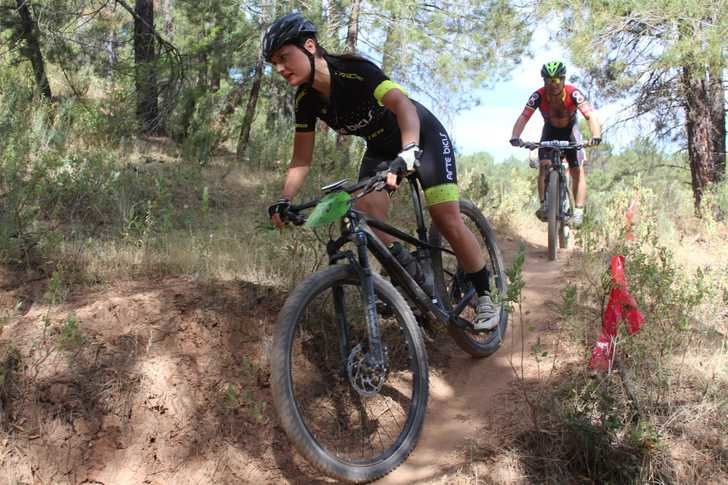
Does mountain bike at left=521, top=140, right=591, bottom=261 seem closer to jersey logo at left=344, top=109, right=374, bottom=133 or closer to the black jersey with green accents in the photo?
the black jersey with green accents

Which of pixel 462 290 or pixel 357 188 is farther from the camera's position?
pixel 462 290

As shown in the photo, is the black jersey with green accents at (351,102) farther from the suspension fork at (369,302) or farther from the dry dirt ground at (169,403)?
the dry dirt ground at (169,403)

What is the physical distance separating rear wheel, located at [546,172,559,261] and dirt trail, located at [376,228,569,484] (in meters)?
1.73

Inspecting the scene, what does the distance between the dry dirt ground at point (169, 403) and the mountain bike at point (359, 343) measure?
226mm

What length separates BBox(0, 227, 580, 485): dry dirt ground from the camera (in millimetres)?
3059

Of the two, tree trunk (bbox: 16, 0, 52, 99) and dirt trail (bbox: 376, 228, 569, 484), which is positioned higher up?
tree trunk (bbox: 16, 0, 52, 99)

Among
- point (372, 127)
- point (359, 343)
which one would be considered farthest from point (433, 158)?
point (359, 343)

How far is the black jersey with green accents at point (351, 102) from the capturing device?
11.1ft

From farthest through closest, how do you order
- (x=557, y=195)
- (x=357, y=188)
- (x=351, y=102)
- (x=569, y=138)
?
1. (x=569, y=138)
2. (x=557, y=195)
3. (x=351, y=102)
4. (x=357, y=188)

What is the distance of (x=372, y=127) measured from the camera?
3748mm

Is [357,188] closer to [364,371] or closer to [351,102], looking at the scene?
[351,102]

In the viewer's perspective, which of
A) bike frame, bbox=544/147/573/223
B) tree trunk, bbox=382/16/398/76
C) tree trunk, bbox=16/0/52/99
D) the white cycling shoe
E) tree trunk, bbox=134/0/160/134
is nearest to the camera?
the white cycling shoe

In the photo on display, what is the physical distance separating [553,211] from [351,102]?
413cm

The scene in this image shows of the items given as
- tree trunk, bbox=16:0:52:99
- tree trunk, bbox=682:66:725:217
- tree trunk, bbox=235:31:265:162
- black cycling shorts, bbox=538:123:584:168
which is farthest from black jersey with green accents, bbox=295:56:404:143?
tree trunk, bbox=682:66:725:217
